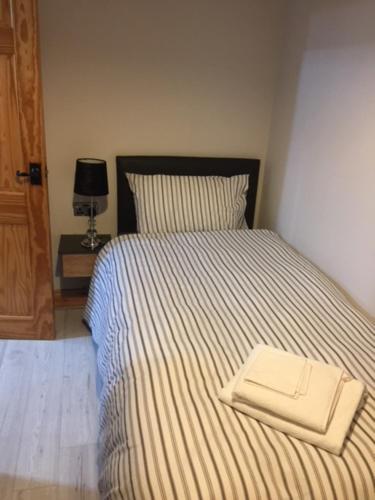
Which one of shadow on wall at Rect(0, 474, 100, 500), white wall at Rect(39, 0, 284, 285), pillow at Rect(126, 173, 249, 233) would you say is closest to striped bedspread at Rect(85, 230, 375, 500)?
pillow at Rect(126, 173, 249, 233)

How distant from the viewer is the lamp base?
2.59m

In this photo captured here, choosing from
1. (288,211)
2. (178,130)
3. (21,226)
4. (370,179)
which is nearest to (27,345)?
(21,226)

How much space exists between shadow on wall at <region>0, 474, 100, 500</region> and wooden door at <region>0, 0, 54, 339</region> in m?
0.96

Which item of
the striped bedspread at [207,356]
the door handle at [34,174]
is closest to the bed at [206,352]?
the striped bedspread at [207,356]

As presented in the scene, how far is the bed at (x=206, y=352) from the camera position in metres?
1.00

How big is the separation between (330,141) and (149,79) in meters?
1.21

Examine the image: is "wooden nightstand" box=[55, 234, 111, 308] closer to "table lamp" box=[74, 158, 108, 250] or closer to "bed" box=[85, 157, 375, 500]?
"bed" box=[85, 157, 375, 500]

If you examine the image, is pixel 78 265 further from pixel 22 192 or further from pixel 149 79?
pixel 149 79

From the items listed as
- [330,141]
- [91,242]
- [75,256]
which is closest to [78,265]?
[75,256]

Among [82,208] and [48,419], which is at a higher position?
[82,208]

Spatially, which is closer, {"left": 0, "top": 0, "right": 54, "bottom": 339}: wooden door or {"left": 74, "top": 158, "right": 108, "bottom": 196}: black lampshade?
{"left": 0, "top": 0, "right": 54, "bottom": 339}: wooden door

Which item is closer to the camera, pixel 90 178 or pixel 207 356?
pixel 207 356

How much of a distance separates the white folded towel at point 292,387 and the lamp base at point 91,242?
5.12 ft

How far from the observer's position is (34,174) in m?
2.09
